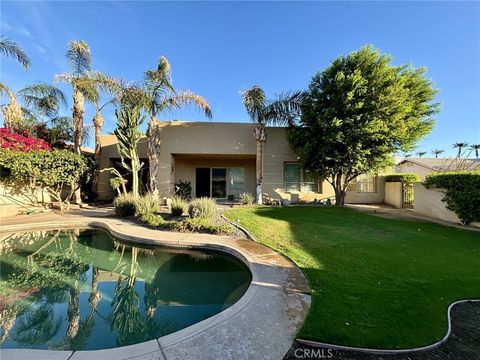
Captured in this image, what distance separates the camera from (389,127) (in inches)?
429

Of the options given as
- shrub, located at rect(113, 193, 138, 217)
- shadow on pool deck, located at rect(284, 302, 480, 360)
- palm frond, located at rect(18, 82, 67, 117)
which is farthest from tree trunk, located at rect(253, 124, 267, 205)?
palm frond, located at rect(18, 82, 67, 117)

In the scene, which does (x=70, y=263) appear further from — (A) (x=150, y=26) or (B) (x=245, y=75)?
(B) (x=245, y=75)

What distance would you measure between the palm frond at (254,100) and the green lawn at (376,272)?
6055 mm

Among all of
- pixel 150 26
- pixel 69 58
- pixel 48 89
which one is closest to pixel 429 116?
pixel 150 26

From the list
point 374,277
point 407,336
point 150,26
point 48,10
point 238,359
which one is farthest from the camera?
point 150,26

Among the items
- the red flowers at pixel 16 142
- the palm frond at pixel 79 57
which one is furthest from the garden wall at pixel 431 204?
the red flowers at pixel 16 142

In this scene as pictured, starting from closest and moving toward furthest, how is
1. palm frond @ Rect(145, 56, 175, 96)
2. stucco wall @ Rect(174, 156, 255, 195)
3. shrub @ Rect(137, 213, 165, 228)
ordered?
shrub @ Rect(137, 213, 165, 228)
palm frond @ Rect(145, 56, 175, 96)
stucco wall @ Rect(174, 156, 255, 195)

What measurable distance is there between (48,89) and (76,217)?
25.3ft

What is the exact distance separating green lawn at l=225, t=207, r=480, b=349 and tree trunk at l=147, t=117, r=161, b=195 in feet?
17.9

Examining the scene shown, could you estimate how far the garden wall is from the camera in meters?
10.1

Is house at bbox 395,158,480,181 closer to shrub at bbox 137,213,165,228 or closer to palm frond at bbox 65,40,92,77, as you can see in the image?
shrub at bbox 137,213,165,228

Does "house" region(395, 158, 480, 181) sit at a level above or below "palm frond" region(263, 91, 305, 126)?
below

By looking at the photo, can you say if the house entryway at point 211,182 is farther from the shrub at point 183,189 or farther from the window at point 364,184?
the window at point 364,184

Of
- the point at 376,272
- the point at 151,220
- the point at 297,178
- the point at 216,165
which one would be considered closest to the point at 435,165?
the point at 297,178
